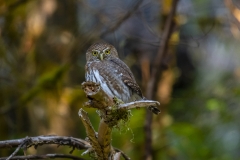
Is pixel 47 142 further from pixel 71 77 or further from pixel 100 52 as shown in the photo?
pixel 71 77

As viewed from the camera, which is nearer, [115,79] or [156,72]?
[115,79]

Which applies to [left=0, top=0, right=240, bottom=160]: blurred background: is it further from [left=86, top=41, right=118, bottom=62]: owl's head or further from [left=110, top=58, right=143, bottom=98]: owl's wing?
[left=110, top=58, right=143, bottom=98]: owl's wing

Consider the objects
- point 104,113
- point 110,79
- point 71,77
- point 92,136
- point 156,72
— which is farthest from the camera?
point 71,77

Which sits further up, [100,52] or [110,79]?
[100,52]

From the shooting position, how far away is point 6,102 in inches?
236

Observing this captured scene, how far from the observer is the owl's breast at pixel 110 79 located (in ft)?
12.4

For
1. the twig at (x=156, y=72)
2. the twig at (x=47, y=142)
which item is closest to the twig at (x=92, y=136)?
the twig at (x=47, y=142)

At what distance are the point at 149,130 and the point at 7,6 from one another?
6.85 ft

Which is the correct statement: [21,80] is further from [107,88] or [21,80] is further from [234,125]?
[234,125]

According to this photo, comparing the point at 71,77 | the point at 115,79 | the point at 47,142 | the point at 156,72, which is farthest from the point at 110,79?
the point at 71,77

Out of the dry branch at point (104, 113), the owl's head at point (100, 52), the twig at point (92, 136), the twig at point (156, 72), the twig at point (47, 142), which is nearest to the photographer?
the dry branch at point (104, 113)

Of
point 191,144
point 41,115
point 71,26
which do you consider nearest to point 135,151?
Answer: point 191,144

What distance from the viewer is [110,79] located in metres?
3.82

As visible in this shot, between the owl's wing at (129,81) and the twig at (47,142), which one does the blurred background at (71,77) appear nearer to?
the owl's wing at (129,81)
